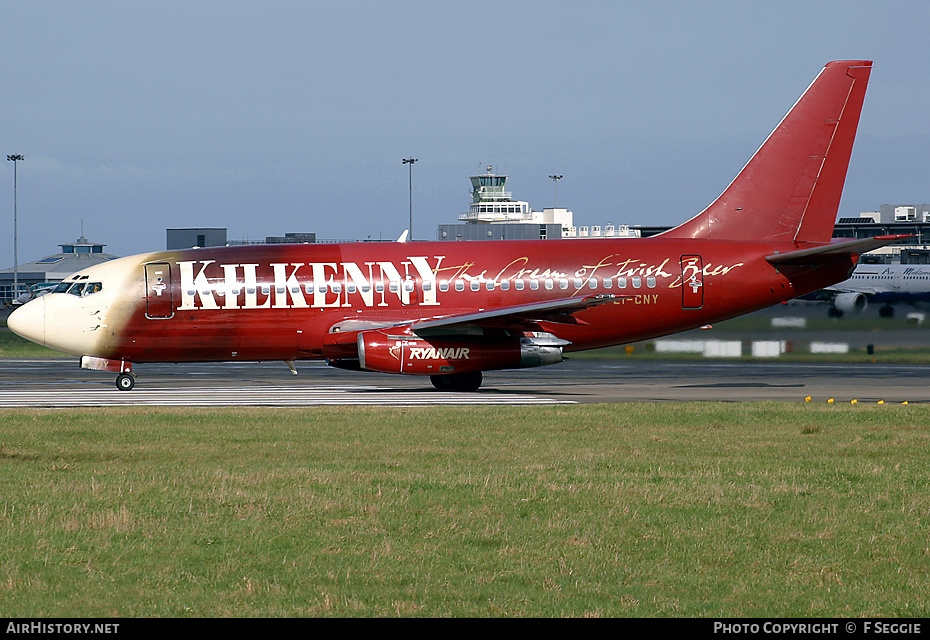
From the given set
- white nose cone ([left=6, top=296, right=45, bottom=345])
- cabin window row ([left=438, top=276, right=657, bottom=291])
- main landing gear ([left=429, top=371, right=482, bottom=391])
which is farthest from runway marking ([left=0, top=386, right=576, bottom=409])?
cabin window row ([left=438, top=276, right=657, bottom=291])

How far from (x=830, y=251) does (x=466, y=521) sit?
21.5 meters

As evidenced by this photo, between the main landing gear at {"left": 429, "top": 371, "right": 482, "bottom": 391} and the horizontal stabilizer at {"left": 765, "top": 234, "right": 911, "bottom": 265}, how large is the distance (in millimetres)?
8683

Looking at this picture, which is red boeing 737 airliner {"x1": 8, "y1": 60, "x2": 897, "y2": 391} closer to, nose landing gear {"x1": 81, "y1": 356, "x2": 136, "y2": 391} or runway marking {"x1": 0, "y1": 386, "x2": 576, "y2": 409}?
nose landing gear {"x1": 81, "y1": 356, "x2": 136, "y2": 391}

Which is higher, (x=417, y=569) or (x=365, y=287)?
(x=365, y=287)

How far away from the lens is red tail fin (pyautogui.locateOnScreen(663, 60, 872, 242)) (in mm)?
33281

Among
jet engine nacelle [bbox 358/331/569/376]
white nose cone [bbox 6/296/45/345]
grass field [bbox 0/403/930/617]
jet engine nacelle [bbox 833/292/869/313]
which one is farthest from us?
jet engine nacelle [bbox 833/292/869/313]

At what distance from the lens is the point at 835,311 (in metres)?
41.3

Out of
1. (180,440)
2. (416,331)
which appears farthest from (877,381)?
(180,440)

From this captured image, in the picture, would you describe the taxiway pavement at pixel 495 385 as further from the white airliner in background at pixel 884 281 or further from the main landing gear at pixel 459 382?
the white airliner in background at pixel 884 281

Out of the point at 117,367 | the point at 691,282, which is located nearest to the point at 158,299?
the point at 117,367

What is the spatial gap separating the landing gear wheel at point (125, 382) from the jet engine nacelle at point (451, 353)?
22.7 feet

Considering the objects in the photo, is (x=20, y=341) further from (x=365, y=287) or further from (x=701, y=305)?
(x=701, y=305)

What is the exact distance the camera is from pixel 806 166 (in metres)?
33.4
